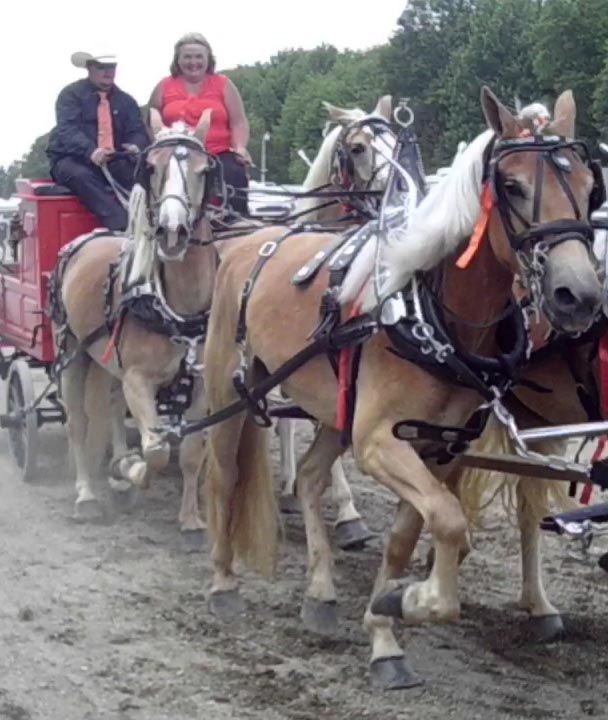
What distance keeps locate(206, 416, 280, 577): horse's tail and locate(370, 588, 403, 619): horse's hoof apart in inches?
67.9

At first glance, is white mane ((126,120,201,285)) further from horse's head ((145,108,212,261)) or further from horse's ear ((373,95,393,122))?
horse's ear ((373,95,393,122))

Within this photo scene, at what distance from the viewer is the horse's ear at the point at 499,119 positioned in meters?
4.48

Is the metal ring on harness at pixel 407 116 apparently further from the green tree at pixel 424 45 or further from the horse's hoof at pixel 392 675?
the green tree at pixel 424 45

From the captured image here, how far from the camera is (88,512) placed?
8.22 m

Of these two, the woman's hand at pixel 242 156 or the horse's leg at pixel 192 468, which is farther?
the woman's hand at pixel 242 156

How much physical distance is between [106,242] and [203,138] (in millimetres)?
1250

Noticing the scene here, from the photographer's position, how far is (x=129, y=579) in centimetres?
677

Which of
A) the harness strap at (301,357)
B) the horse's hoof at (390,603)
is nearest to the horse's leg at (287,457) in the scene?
the harness strap at (301,357)

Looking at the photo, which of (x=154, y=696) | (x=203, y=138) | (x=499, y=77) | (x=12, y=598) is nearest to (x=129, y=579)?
(x=12, y=598)

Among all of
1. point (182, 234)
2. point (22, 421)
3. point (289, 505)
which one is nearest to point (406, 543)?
point (182, 234)

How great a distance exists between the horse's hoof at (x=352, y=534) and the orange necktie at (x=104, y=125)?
9.25 feet

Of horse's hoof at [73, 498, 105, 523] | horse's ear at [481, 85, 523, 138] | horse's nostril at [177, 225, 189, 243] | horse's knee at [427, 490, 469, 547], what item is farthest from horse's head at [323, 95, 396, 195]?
horse's knee at [427, 490, 469, 547]

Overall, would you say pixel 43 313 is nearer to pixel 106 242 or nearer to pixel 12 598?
pixel 106 242

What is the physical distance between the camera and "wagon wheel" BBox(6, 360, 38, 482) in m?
9.14
